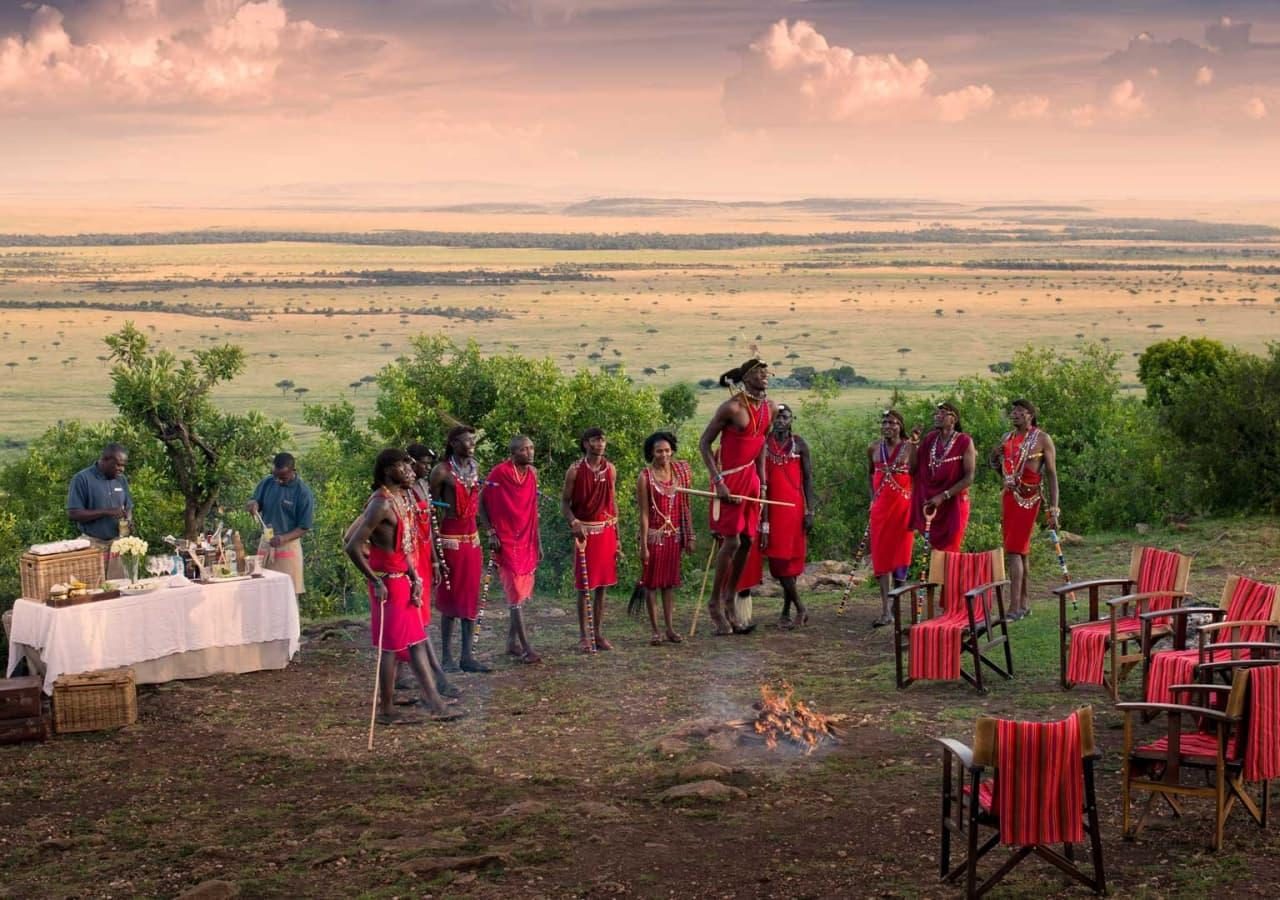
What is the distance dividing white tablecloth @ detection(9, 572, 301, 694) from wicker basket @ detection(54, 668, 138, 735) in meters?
0.33

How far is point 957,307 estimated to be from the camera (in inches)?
4572

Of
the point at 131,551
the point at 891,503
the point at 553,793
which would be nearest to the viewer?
the point at 553,793

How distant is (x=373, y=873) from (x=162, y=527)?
1576 centimetres

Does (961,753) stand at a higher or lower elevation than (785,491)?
lower

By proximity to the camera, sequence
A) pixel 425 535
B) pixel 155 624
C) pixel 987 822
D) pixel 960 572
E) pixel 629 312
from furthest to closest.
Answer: pixel 629 312, pixel 155 624, pixel 960 572, pixel 425 535, pixel 987 822

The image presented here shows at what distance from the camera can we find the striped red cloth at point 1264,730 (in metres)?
8.73

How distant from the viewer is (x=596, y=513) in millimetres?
14125

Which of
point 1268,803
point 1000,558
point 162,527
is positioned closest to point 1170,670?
point 1268,803

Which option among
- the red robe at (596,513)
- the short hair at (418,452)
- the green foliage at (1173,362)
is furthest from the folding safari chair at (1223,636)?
the green foliage at (1173,362)

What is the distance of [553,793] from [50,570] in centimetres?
502

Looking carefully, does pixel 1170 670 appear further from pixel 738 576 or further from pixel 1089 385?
pixel 1089 385

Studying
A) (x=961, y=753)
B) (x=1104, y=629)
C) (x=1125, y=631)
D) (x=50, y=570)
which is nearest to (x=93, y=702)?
→ (x=50, y=570)

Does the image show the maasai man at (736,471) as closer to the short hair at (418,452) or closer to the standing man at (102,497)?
the short hair at (418,452)

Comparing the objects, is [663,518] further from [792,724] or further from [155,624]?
[155,624]
